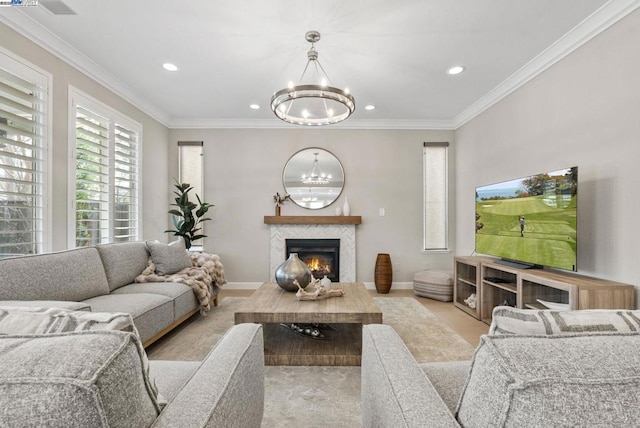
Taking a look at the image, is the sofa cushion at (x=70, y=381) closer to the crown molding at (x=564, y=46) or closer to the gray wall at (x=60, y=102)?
the gray wall at (x=60, y=102)

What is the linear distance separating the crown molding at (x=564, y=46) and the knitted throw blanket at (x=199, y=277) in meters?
3.93

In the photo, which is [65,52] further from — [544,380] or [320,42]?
[544,380]

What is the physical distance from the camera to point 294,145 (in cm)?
472

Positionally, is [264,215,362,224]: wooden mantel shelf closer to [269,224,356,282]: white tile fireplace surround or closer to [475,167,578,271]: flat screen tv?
[269,224,356,282]: white tile fireplace surround

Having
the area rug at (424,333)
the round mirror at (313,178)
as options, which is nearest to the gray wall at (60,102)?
the round mirror at (313,178)

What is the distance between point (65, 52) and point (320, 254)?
3736 mm

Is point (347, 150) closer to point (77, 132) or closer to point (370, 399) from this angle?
point (77, 132)

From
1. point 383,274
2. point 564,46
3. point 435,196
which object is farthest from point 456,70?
point 383,274

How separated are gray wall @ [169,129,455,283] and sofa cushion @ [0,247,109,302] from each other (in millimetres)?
2208

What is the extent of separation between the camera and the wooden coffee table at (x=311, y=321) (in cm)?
217

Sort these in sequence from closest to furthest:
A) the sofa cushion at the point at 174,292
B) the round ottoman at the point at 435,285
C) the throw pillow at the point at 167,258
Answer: the sofa cushion at the point at 174,292
the throw pillow at the point at 167,258
the round ottoman at the point at 435,285

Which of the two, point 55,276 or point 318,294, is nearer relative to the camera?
point 55,276

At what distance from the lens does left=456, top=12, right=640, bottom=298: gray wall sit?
2.13 m

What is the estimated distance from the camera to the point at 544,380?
0.53 m
